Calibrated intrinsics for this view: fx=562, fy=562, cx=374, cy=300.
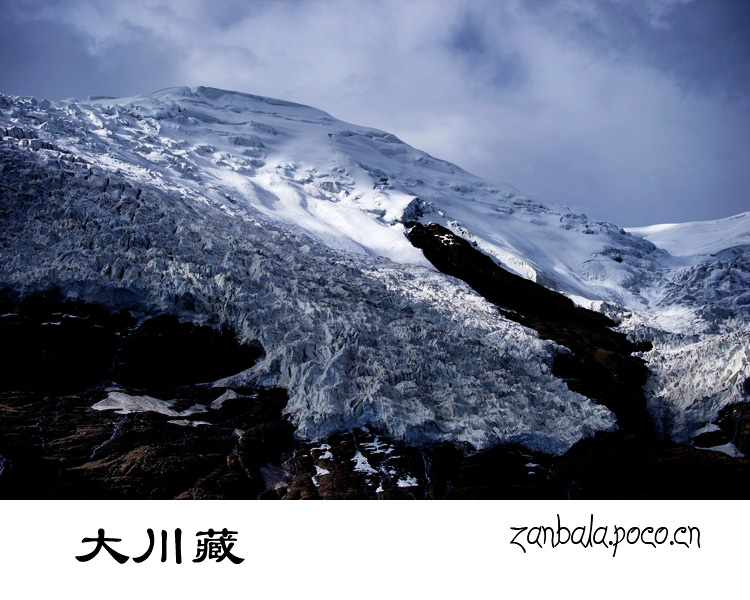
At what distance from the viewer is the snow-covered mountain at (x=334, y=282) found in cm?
1720

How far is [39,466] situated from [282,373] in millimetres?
7237

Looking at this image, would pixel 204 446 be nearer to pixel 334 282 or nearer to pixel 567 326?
pixel 334 282

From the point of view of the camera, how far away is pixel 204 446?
45.5ft

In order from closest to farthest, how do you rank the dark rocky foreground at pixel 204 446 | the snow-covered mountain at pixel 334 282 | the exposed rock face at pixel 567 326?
the dark rocky foreground at pixel 204 446 → the snow-covered mountain at pixel 334 282 → the exposed rock face at pixel 567 326

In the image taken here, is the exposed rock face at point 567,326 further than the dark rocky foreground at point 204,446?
Yes

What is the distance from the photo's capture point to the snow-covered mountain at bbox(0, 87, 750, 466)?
17.2 meters

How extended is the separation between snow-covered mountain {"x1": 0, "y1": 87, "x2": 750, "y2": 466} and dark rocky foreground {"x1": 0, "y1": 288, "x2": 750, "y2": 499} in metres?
0.70

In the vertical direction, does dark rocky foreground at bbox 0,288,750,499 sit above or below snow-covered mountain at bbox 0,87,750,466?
below

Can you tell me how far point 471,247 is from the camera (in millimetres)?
34594

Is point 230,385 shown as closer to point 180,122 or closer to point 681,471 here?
point 681,471

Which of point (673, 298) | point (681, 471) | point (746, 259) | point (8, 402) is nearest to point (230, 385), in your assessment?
point (8, 402)

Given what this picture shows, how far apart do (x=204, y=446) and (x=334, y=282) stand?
11002 millimetres

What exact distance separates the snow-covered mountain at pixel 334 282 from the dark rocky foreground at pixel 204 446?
0.70 m

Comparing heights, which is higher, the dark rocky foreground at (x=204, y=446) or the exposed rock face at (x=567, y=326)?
the exposed rock face at (x=567, y=326)
